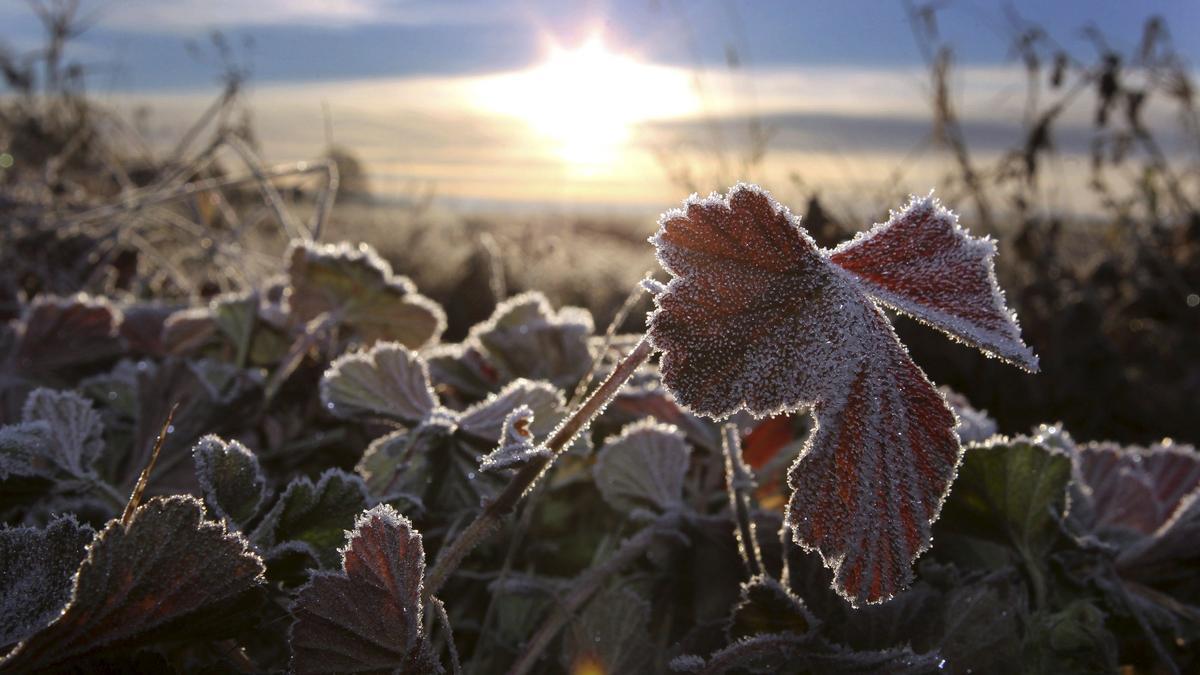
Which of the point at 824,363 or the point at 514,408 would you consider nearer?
the point at 824,363

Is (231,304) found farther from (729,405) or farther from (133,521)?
(729,405)

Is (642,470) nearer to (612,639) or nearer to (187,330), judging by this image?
(612,639)

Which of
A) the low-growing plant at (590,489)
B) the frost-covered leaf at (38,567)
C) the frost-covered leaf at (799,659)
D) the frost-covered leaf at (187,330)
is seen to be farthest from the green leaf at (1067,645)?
the frost-covered leaf at (187,330)

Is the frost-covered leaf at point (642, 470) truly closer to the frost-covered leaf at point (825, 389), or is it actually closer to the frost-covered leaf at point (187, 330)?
the frost-covered leaf at point (825, 389)

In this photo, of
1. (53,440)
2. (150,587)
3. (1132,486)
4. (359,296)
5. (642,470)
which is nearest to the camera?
(150,587)

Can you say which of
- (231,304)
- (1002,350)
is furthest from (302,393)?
(1002,350)

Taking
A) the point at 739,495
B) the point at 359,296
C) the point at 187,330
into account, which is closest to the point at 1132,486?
the point at 739,495

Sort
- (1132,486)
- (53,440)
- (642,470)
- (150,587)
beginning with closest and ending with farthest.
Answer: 1. (150,587)
2. (53,440)
3. (642,470)
4. (1132,486)
